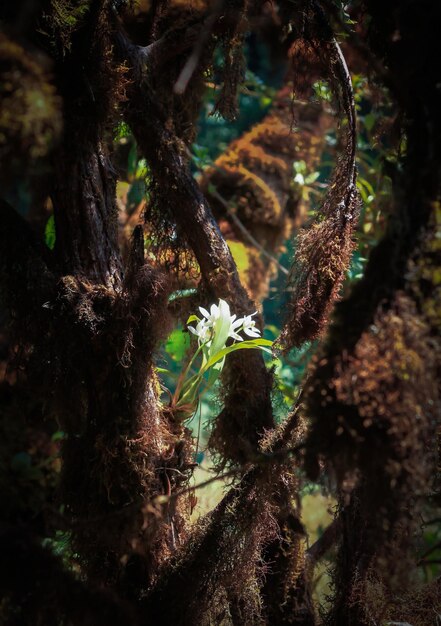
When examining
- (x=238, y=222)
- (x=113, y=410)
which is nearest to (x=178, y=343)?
(x=113, y=410)

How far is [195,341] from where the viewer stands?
1551 mm

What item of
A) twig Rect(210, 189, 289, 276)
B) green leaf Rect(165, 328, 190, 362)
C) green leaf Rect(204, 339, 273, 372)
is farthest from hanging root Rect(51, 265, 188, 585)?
twig Rect(210, 189, 289, 276)

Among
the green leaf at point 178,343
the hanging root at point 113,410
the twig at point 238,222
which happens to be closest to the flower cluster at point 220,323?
the hanging root at point 113,410

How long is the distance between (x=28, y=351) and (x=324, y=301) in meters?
0.70

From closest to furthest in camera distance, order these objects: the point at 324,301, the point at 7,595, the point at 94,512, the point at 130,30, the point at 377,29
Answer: the point at 7,595, the point at 377,29, the point at 94,512, the point at 324,301, the point at 130,30

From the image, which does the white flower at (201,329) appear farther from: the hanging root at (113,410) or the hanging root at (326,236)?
the hanging root at (326,236)

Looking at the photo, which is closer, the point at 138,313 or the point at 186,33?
the point at 138,313

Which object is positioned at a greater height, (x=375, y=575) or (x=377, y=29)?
(x=377, y=29)

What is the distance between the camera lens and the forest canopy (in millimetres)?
787

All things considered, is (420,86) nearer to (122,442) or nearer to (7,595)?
(122,442)

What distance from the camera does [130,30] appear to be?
5.08ft

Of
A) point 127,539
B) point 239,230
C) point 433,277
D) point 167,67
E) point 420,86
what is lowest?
point 127,539

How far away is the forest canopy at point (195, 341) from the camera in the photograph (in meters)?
0.79

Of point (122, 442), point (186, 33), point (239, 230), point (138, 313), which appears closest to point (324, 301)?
point (138, 313)
